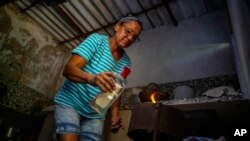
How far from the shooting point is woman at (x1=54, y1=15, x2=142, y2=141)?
4.75ft

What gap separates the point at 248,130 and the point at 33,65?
5097 millimetres

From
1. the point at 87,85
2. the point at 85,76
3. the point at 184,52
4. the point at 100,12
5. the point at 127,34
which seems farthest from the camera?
the point at 100,12

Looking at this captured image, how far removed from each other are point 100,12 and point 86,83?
4.12 meters

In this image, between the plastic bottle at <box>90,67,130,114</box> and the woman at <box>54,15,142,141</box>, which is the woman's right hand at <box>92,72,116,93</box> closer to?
the woman at <box>54,15,142,141</box>

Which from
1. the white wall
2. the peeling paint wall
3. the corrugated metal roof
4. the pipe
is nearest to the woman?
the pipe

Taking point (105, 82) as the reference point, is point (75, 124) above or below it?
below

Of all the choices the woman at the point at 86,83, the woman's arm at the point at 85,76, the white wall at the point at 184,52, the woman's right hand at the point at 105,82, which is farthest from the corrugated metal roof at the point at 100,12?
the woman's right hand at the point at 105,82

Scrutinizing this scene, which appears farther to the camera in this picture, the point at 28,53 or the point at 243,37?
the point at 28,53

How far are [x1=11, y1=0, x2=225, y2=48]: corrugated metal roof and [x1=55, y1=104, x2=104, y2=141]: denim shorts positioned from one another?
3.53 meters

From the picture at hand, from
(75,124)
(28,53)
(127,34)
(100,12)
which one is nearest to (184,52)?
(100,12)

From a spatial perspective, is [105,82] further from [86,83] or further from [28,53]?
[28,53]

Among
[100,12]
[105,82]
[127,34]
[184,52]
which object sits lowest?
[105,82]

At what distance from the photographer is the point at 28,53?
560 centimetres

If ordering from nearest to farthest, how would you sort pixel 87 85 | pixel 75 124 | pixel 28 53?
pixel 75 124
pixel 87 85
pixel 28 53
